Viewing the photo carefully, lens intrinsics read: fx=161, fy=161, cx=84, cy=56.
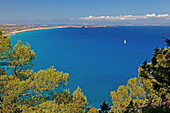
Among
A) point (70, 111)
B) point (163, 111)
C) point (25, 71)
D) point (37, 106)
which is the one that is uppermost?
point (25, 71)

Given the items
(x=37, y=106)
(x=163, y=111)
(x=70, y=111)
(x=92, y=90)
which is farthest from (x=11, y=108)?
(x=92, y=90)

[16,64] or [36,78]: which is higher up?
[16,64]

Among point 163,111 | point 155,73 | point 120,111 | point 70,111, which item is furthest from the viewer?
point 120,111

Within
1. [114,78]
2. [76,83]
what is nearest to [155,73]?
[76,83]

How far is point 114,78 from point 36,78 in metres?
32.2

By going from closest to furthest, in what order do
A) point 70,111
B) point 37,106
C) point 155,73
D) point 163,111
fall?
point 163,111, point 155,73, point 37,106, point 70,111

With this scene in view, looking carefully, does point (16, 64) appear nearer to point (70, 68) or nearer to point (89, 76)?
point (89, 76)

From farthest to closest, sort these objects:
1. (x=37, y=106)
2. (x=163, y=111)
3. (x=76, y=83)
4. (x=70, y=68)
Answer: (x=70, y=68)
(x=76, y=83)
(x=37, y=106)
(x=163, y=111)

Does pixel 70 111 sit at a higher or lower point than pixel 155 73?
lower

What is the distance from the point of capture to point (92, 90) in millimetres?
33500

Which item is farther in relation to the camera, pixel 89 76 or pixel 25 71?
pixel 89 76

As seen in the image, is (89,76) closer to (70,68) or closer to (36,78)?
(70,68)

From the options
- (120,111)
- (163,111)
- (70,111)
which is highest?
(163,111)

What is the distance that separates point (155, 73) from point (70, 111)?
24.5ft
